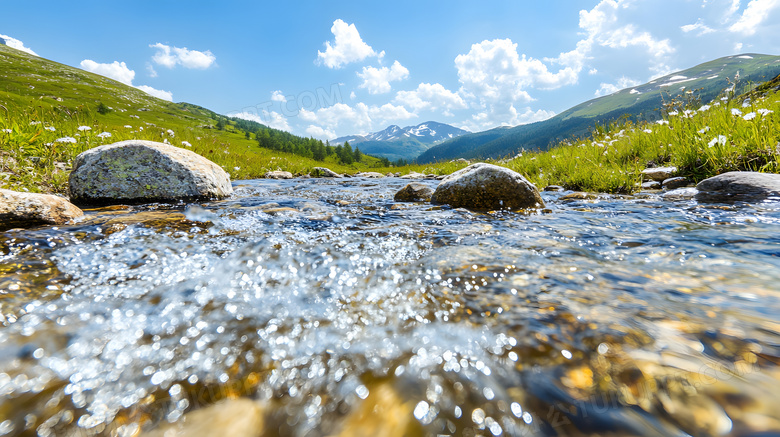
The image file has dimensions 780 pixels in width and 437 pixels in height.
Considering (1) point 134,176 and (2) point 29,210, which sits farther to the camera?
(1) point 134,176

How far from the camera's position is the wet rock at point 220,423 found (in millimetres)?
1108

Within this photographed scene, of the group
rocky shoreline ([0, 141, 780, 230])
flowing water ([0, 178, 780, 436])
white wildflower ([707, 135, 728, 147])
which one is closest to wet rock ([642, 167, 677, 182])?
rocky shoreline ([0, 141, 780, 230])

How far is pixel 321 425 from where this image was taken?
1.14 m

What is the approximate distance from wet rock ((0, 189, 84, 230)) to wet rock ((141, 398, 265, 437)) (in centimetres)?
419

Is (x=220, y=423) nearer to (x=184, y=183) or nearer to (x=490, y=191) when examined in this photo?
(x=490, y=191)

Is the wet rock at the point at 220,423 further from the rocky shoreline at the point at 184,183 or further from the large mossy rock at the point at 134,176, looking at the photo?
the large mossy rock at the point at 134,176

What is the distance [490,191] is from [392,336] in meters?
4.97

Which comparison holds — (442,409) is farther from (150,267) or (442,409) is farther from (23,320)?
(150,267)

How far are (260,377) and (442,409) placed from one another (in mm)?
876

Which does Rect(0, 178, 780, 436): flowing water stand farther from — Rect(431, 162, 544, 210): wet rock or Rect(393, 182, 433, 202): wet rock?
Rect(393, 182, 433, 202): wet rock

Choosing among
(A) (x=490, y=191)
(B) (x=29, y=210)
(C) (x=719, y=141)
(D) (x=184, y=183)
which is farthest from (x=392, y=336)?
(C) (x=719, y=141)

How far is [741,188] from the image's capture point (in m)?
4.66

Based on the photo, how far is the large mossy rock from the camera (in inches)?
223

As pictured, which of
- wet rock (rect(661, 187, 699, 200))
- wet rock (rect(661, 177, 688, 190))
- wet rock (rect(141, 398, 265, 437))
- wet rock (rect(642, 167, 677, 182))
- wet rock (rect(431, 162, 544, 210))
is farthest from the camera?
wet rock (rect(642, 167, 677, 182))
